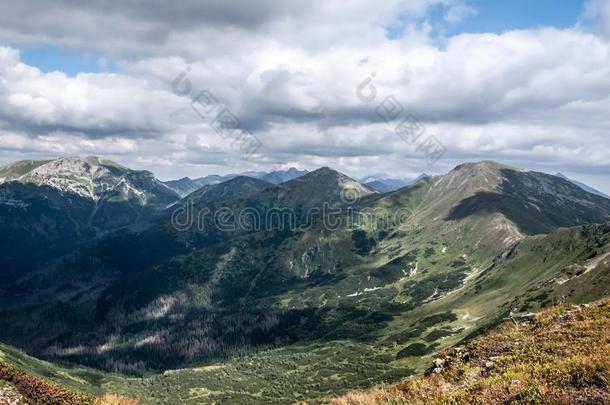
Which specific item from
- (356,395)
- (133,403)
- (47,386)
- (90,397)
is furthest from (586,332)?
(47,386)

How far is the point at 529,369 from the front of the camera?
21.4 metres

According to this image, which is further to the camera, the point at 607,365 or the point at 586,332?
the point at 586,332

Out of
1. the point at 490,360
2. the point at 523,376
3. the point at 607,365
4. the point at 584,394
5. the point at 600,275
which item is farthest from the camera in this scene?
the point at 600,275

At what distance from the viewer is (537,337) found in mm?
27719

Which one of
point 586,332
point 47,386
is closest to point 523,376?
point 586,332

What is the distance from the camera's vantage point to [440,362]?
2800cm

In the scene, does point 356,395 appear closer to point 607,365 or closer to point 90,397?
point 607,365

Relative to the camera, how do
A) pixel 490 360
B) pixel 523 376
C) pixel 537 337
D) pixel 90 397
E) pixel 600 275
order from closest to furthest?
pixel 523 376 < pixel 90 397 < pixel 490 360 < pixel 537 337 < pixel 600 275

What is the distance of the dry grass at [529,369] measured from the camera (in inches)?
711

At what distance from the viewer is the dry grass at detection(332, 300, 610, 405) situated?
18.1m

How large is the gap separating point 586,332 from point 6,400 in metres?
31.6

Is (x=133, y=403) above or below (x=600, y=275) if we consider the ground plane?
above

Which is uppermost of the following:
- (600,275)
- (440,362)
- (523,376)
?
(523,376)

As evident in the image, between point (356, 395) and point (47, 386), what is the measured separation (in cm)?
1522
